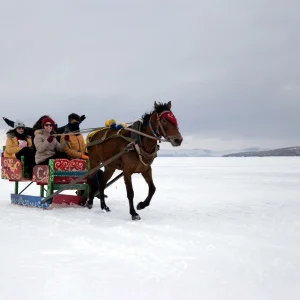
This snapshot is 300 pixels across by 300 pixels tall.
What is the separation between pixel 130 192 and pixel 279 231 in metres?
2.64

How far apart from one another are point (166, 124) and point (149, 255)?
2822mm

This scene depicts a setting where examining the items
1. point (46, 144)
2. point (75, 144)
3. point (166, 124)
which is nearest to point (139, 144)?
point (166, 124)

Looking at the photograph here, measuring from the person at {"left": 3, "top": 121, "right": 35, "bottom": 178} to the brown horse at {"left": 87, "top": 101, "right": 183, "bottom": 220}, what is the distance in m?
1.62

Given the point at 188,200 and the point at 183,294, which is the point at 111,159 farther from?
the point at 183,294

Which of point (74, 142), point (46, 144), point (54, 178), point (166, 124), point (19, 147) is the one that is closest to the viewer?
point (166, 124)

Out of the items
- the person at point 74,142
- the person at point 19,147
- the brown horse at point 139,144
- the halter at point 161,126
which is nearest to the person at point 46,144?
the person at point 74,142

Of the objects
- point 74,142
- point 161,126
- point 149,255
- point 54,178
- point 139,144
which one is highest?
point 161,126

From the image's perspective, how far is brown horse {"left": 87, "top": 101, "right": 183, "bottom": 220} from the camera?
22.4 ft

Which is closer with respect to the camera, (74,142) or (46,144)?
(46,144)

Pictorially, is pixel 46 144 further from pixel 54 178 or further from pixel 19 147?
pixel 19 147

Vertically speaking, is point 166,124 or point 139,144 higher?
point 166,124

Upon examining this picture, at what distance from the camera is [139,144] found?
286 inches

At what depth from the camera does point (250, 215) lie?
773 cm

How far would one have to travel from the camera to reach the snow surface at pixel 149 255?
10.9ft
